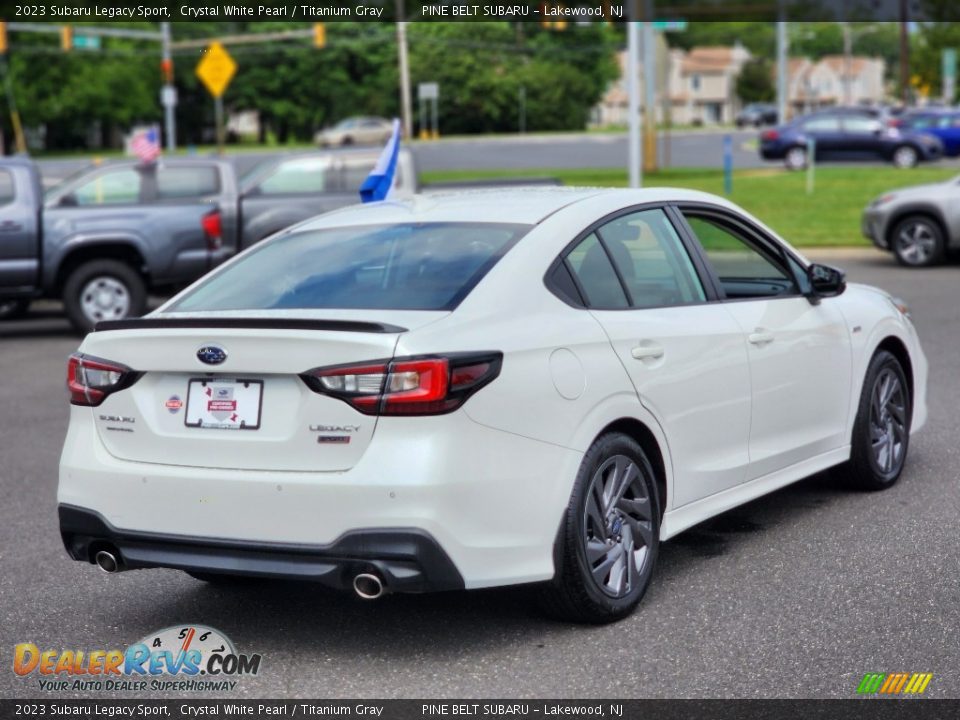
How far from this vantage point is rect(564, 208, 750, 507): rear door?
→ 5.53 meters

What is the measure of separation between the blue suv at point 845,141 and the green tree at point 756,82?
10646cm

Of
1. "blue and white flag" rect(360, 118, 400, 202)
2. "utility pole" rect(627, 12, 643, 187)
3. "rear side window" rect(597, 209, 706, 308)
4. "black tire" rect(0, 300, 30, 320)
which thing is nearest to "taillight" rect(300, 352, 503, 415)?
"rear side window" rect(597, 209, 706, 308)

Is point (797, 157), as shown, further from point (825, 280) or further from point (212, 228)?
point (825, 280)

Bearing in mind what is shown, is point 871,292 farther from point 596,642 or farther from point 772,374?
point 596,642

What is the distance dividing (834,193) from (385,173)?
2129cm

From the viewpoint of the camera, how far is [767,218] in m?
25.5

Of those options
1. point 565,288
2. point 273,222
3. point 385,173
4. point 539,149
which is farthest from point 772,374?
point 539,149

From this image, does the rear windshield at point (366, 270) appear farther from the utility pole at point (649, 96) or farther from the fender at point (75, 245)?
the utility pole at point (649, 96)

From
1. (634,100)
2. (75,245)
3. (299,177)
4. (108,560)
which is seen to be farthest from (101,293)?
(108,560)

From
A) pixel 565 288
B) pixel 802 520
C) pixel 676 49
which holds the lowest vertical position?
pixel 802 520

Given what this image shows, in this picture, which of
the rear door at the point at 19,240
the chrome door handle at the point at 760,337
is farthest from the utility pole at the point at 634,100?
the chrome door handle at the point at 760,337

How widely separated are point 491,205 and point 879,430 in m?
2.60

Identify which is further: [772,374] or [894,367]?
[894,367]

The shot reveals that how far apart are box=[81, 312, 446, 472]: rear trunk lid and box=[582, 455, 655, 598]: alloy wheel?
0.91 metres
